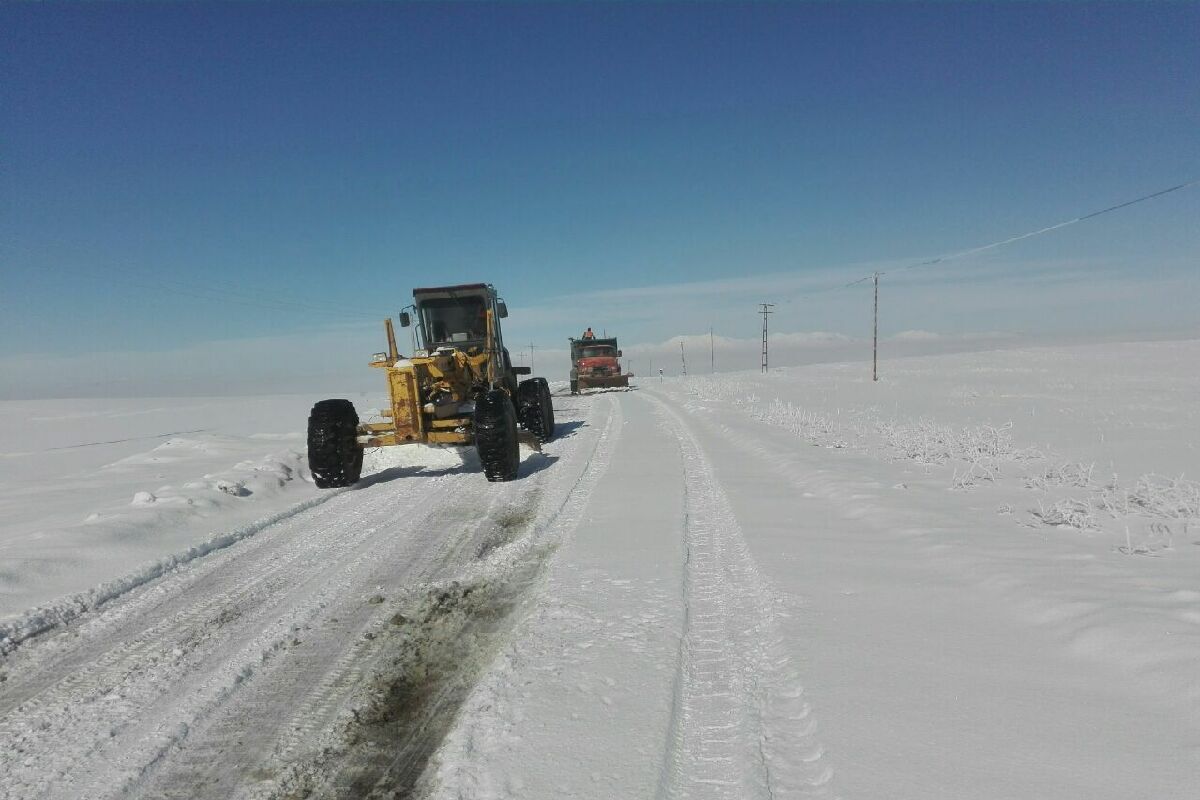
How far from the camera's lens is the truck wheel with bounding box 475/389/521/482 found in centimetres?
738

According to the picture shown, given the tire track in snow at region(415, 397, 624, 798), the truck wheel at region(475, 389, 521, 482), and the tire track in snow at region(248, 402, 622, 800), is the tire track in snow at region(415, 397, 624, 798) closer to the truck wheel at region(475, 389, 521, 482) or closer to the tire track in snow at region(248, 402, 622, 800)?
the tire track in snow at region(248, 402, 622, 800)

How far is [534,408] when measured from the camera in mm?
11211

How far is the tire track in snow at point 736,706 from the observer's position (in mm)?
2104

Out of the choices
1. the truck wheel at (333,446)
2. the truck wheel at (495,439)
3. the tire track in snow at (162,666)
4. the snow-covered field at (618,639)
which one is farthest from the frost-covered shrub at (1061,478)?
the truck wheel at (333,446)

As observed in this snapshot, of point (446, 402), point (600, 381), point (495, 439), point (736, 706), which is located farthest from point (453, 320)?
point (600, 381)

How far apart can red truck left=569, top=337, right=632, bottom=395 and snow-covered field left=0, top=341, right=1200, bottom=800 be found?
22976 millimetres

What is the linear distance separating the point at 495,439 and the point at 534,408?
151 inches

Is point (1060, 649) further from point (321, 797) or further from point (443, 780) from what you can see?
Result: point (321, 797)

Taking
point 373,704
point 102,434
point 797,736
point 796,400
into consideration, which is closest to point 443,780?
point 373,704

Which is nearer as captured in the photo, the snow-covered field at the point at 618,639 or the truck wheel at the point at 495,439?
the snow-covered field at the point at 618,639

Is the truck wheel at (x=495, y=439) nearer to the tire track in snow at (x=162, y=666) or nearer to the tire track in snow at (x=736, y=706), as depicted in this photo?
the tire track in snow at (x=162, y=666)

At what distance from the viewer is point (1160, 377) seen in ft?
94.2

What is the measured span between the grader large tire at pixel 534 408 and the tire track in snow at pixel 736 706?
23.7 ft

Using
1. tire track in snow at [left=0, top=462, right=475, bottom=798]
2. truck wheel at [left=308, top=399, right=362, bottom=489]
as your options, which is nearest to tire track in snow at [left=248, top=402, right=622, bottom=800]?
tire track in snow at [left=0, top=462, right=475, bottom=798]
